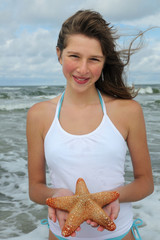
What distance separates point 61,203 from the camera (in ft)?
5.71

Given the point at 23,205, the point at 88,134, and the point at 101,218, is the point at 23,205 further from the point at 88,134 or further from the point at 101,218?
the point at 101,218

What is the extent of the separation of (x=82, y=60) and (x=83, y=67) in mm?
54

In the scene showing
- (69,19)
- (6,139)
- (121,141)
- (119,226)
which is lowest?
(6,139)

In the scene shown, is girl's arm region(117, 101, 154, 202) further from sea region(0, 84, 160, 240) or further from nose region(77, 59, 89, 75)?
sea region(0, 84, 160, 240)

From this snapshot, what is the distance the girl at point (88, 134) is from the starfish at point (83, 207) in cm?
22

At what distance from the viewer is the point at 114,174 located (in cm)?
220

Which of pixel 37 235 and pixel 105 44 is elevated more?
pixel 105 44

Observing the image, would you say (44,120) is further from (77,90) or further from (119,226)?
(119,226)

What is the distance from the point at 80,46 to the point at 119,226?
1.36 m

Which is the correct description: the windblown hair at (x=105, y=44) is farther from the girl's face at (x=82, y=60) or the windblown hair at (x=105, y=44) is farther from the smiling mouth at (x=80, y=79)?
the smiling mouth at (x=80, y=79)

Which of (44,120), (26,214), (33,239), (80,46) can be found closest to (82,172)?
(44,120)

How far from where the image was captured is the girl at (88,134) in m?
2.12

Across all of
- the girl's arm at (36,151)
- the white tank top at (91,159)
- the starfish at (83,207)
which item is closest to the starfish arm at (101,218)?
the starfish at (83,207)

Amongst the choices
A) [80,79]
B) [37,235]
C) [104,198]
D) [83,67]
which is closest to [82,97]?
[80,79]
